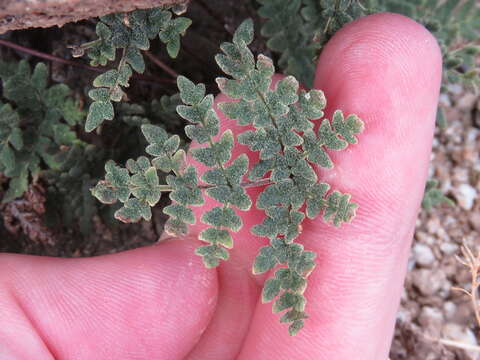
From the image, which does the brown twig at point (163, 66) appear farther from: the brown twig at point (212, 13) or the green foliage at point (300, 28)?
the green foliage at point (300, 28)

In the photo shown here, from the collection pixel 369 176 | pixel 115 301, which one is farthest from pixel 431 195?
pixel 115 301

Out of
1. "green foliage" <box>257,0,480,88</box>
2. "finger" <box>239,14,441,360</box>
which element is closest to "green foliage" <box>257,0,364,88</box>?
"green foliage" <box>257,0,480,88</box>

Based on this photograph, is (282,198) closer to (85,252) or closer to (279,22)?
(279,22)

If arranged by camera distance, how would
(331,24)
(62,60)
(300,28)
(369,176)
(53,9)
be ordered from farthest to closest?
(62,60) < (300,28) < (331,24) < (369,176) < (53,9)

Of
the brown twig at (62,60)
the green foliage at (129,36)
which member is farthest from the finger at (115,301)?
the brown twig at (62,60)

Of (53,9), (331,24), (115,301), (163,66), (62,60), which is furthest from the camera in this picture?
(163,66)

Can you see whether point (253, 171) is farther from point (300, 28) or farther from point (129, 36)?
point (300, 28)

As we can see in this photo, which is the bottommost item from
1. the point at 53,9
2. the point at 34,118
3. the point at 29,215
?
the point at 29,215

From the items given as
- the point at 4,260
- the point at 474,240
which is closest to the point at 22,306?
the point at 4,260
